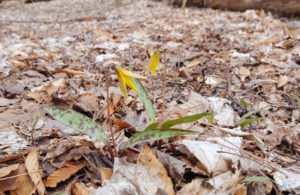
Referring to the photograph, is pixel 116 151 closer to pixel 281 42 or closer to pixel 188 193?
pixel 188 193

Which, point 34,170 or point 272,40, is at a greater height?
point 272,40

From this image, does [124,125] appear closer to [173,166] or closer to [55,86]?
[173,166]

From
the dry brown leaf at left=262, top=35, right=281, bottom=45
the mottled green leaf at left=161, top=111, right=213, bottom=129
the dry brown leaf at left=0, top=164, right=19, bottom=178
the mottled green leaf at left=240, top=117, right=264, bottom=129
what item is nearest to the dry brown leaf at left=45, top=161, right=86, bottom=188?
the dry brown leaf at left=0, top=164, right=19, bottom=178

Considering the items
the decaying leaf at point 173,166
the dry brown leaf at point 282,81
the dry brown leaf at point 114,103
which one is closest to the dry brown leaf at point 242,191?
the decaying leaf at point 173,166

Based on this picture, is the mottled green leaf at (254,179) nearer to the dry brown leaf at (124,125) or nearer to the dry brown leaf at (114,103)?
the dry brown leaf at (124,125)

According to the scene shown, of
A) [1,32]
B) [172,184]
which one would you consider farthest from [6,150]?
[1,32]

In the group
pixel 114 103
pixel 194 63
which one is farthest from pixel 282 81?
pixel 114 103

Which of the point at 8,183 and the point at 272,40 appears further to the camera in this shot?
the point at 272,40
